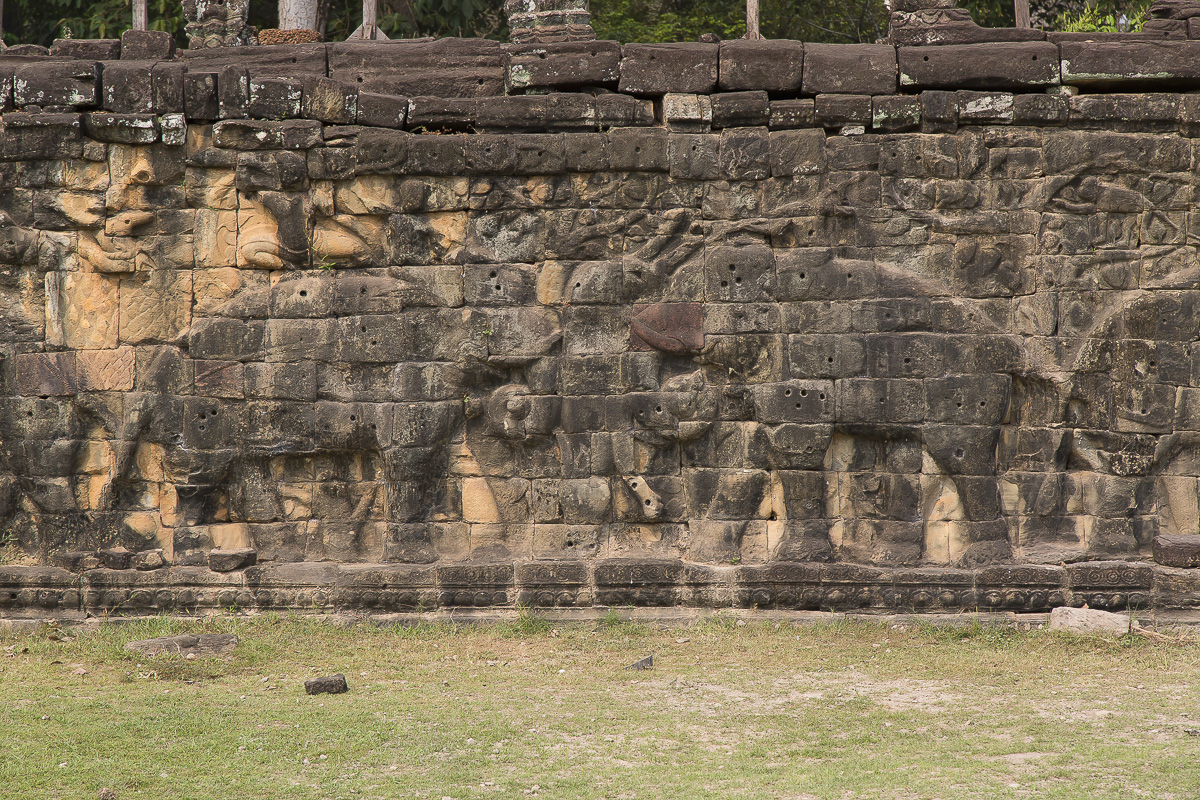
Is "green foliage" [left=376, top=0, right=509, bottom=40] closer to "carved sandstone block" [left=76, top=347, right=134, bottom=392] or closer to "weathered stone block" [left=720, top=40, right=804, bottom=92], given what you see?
"weathered stone block" [left=720, top=40, right=804, bottom=92]

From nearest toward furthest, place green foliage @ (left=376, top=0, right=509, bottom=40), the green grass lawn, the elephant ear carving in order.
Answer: the green grass lawn < the elephant ear carving < green foliage @ (left=376, top=0, right=509, bottom=40)

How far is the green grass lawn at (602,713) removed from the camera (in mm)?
6074

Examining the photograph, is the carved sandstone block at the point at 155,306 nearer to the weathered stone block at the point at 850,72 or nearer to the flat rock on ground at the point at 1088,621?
→ the weathered stone block at the point at 850,72

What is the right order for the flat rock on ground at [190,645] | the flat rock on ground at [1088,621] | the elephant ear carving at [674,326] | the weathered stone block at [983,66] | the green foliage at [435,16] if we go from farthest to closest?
the green foliage at [435,16], the elephant ear carving at [674,326], the weathered stone block at [983,66], the flat rock on ground at [1088,621], the flat rock on ground at [190,645]

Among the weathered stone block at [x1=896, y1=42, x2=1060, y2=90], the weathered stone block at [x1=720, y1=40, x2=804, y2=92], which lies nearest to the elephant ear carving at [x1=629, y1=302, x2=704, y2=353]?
the weathered stone block at [x1=720, y1=40, x2=804, y2=92]

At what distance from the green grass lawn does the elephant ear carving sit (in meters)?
2.40

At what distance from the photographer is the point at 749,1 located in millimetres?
10305

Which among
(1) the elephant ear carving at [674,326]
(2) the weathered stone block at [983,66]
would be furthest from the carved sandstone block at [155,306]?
(2) the weathered stone block at [983,66]

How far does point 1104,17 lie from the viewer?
51.0 feet

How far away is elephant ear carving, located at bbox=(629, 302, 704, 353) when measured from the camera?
9.37m

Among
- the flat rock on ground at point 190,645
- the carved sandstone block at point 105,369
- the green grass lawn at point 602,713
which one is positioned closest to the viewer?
the green grass lawn at point 602,713

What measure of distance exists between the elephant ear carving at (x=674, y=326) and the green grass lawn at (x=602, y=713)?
94.4 inches

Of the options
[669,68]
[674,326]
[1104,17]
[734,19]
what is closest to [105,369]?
[674,326]

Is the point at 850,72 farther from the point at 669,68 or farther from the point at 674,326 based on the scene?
the point at 674,326
